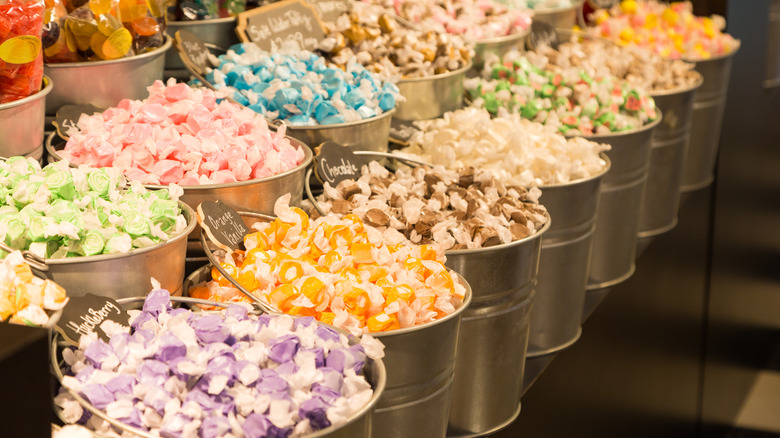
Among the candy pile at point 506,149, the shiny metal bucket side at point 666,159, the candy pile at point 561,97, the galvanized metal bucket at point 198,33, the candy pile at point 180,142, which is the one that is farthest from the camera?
the shiny metal bucket side at point 666,159

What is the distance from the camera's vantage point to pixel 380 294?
138 centimetres

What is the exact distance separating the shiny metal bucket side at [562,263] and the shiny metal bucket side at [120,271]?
36.2 inches

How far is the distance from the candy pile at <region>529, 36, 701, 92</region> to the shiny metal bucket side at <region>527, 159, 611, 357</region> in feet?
2.75

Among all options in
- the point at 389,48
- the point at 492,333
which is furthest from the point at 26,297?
the point at 389,48

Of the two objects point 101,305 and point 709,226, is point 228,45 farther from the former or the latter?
point 709,226

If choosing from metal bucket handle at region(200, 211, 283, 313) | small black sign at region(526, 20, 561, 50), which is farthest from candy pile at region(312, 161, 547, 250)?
small black sign at region(526, 20, 561, 50)

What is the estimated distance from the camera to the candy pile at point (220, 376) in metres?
1.06

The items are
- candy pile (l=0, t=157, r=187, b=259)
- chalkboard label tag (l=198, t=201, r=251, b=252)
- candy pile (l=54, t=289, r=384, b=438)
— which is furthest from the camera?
chalkboard label tag (l=198, t=201, r=251, b=252)

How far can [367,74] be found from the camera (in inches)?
86.4

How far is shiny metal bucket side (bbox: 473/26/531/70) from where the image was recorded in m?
2.79

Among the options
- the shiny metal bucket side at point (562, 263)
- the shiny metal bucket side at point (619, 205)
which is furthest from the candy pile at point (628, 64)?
the shiny metal bucket side at point (562, 263)

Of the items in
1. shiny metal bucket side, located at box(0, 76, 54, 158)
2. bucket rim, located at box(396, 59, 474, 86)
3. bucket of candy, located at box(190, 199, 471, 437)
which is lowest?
bucket of candy, located at box(190, 199, 471, 437)

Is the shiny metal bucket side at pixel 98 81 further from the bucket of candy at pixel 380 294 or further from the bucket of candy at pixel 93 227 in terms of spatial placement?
the bucket of candy at pixel 380 294

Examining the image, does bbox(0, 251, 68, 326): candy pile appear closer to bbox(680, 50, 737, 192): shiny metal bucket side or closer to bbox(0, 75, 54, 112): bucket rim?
bbox(0, 75, 54, 112): bucket rim
